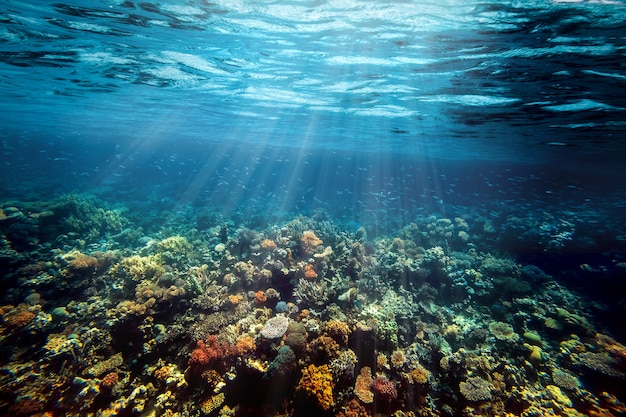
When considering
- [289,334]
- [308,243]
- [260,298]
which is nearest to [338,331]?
[289,334]

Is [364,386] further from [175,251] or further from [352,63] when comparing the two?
[352,63]

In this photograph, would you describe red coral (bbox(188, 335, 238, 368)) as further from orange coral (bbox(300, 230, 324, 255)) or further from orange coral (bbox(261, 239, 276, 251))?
orange coral (bbox(300, 230, 324, 255))

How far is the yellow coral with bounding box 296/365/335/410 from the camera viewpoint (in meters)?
5.95

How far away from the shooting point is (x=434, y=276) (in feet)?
42.1

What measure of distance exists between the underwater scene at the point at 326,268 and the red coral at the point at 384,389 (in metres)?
0.03

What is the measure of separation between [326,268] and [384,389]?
5211mm

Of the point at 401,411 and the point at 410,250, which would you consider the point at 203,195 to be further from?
the point at 401,411

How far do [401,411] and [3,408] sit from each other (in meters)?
9.42

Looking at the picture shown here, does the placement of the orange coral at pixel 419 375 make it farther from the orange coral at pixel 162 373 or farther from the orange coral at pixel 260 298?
the orange coral at pixel 162 373

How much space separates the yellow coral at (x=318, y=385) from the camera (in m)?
5.95

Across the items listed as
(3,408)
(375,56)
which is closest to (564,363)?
(375,56)

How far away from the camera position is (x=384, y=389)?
6402mm

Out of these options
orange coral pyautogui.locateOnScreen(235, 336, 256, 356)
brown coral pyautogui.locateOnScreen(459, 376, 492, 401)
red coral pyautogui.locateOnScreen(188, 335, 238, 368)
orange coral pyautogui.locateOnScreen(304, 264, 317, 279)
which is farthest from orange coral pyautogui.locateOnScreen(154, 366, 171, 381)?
brown coral pyautogui.locateOnScreen(459, 376, 492, 401)

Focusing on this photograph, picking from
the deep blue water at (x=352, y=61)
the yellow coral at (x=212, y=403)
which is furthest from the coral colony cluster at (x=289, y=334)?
the deep blue water at (x=352, y=61)
